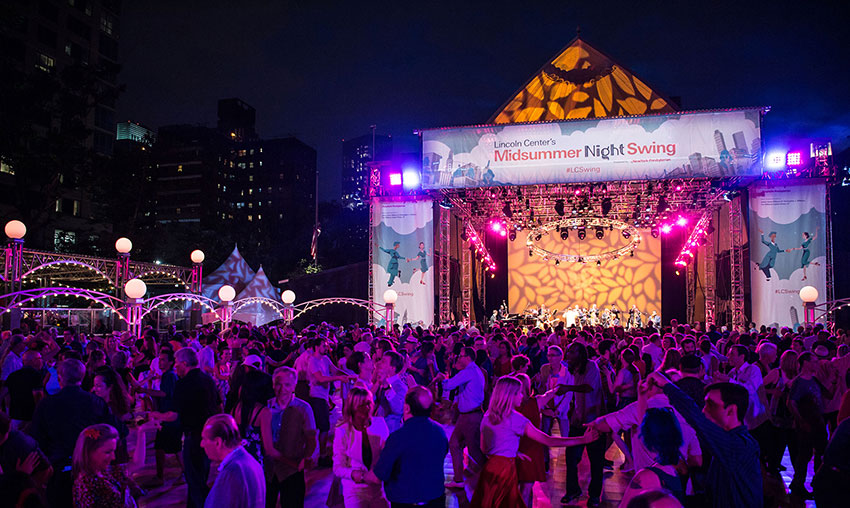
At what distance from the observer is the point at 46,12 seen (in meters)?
41.0

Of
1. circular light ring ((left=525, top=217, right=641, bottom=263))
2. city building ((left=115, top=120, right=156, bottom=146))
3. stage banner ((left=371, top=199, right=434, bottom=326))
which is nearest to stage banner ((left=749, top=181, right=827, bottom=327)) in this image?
circular light ring ((left=525, top=217, right=641, bottom=263))

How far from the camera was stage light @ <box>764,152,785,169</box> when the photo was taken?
18734 mm

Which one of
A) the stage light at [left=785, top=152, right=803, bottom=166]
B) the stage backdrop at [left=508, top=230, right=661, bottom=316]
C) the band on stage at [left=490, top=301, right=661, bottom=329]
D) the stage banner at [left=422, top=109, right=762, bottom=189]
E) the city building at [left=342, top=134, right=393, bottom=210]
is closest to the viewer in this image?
the stage banner at [left=422, top=109, right=762, bottom=189]

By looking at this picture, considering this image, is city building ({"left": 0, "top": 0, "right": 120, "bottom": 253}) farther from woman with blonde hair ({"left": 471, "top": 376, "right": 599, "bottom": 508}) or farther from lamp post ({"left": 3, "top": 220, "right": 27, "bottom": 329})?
woman with blonde hair ({"left": 471, "top": 376, "right": 599, "bottom": 508})

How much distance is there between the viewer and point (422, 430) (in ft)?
12.2

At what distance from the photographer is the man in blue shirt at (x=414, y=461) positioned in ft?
12.0

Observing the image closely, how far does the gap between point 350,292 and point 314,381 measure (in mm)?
24791

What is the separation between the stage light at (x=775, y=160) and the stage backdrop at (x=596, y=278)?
903 centimetres

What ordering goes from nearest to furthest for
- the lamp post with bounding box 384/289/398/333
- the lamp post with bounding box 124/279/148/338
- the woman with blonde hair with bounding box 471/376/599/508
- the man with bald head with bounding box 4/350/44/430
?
the woman with blonde hair with bounding box 471/376/599/508, the man with bald head with bounding box 4/350/44/430, the lamp post with bounding box 124/279/148/338, the lamp post with bounding box 384/289/398/333

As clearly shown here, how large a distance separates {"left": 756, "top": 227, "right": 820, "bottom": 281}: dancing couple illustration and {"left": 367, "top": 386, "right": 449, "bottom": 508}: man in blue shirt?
63.6ft

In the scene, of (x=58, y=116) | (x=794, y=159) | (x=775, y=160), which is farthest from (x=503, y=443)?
(x=58, y=116)

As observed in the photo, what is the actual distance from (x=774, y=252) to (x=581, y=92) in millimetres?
8111

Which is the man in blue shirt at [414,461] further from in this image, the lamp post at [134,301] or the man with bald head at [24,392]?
the lamp post at [134,301]

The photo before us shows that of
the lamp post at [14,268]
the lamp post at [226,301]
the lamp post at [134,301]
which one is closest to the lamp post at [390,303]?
the lamp post at [226,301]
